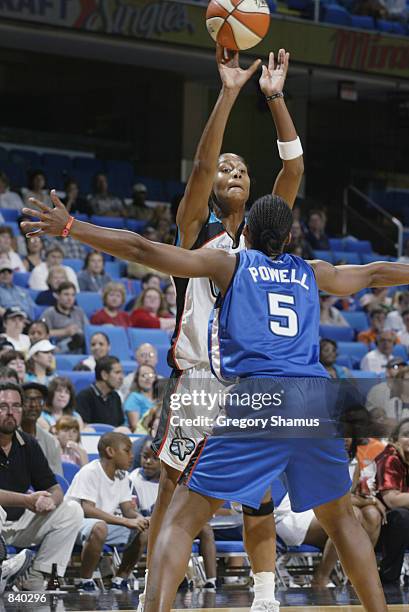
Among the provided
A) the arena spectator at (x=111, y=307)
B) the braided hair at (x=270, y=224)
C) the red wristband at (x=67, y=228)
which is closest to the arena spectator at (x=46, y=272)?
the arena spectator at (x=111, y=307)

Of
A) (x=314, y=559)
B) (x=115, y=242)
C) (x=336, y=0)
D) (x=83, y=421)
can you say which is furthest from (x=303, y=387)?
(x=336, y=0)

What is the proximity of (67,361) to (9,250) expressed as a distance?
6.52 ft

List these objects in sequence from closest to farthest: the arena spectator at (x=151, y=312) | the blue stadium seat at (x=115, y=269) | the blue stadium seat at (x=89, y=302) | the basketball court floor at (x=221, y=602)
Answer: the basketball court floor at (x=221, y=602)
the arena spectator at (x=151, y=312)
the blue stadium seat at (x=89, y=302)
the blue stadium seat at (x=115, y=269)

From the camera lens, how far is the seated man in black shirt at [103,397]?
10008mm

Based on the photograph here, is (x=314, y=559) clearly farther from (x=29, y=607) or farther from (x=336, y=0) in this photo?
(x=336, y=0)

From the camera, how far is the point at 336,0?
1806 centimetres

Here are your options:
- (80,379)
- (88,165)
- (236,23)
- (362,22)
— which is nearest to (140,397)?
(80,379)

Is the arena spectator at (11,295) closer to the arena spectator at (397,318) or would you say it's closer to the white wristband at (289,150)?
the arena spectator at (397,318)

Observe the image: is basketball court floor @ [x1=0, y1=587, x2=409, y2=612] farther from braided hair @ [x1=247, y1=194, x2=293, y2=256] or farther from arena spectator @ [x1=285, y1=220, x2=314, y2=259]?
arena spectator @ [x1=285, y1=220, x2=314, y2=259]

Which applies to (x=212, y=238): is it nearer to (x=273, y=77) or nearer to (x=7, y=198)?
(x=273, y=77)

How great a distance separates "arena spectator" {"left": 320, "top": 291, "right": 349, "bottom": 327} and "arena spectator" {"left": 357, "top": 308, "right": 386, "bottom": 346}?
0.30 meters

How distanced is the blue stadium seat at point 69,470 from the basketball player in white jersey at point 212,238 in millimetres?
3233

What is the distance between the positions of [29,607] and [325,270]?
123 inches

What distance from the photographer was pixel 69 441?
881 cm
